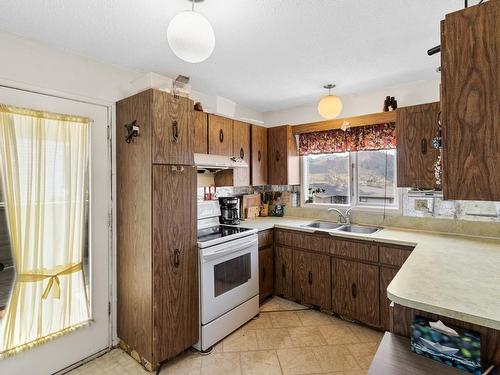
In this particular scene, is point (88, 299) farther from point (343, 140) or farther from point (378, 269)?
point (343, 140)

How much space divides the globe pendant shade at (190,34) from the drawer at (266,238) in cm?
210

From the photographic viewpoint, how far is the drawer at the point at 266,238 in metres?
3.00

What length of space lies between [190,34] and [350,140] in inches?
99.0

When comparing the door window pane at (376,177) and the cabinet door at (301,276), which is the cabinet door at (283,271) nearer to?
A: the cabinet door at (301,276)

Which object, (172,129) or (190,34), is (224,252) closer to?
(172,129)

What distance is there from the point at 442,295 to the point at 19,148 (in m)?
2.57

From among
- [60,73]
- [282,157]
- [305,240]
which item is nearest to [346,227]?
[305,240]

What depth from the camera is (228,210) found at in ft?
10.3

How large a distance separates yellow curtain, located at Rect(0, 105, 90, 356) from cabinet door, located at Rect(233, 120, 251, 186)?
1.48m

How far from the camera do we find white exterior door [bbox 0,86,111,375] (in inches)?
77.5

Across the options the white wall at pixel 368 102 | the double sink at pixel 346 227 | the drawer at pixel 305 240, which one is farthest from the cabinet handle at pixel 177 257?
the white wall at pixel 368 102

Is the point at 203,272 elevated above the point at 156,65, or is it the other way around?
the point at 156,65

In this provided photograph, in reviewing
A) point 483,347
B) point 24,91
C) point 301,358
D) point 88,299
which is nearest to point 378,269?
point 301,358

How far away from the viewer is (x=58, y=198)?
1997 mm
